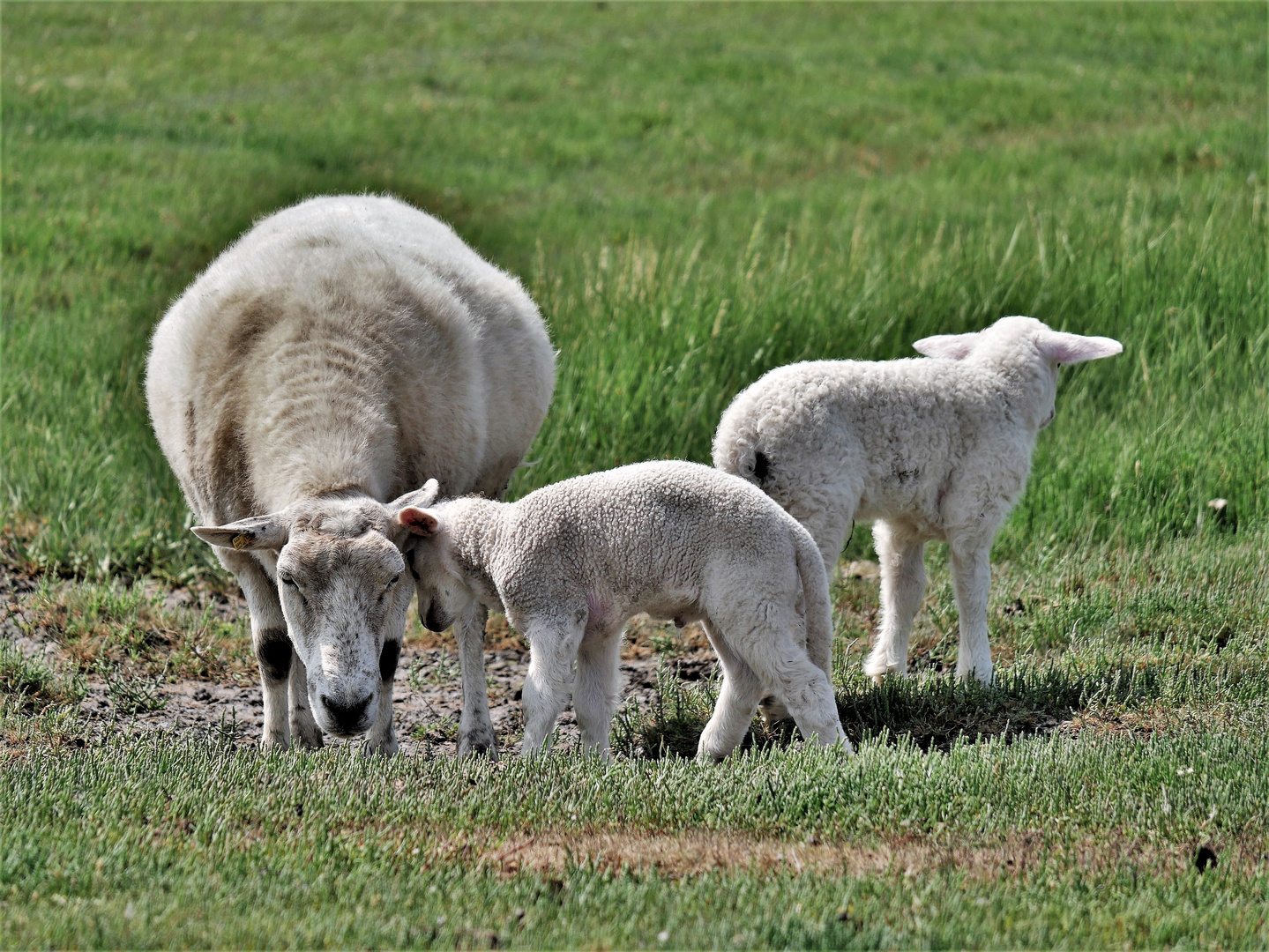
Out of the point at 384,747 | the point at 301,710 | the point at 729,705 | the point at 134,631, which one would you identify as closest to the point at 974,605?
the point at 729,705

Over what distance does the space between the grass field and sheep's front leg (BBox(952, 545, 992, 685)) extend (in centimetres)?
22

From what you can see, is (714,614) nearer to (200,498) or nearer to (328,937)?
(328,937)

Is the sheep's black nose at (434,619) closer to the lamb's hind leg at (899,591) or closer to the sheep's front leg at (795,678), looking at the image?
the sheep's front leg at (795,678)

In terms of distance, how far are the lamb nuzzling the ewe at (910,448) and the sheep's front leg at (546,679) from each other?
967 millimetres

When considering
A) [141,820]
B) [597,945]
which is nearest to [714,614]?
[597,945]

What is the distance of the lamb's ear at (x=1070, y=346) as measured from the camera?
5156 millimetres

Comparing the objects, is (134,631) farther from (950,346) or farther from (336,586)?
(950,346)

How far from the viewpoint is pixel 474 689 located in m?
5.01

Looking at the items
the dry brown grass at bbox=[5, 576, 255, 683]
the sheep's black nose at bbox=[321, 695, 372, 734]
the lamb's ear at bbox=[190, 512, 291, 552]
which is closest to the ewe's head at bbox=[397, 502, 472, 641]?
the lamb's ear at bbox=[190, 512, 291, 552]

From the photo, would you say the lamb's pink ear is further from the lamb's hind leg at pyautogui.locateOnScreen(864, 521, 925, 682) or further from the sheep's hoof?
the sheep's hoof

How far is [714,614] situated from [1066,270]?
16.8 ft

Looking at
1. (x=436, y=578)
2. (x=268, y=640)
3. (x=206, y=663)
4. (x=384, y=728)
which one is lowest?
(x=206, y=663)

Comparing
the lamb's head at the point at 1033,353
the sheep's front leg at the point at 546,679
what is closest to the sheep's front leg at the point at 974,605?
the lamb's head at the point at 1033,353

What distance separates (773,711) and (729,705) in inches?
22.5
